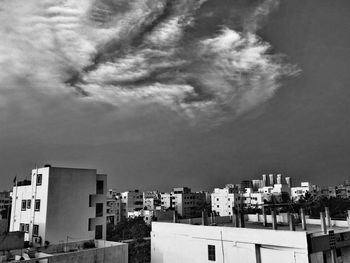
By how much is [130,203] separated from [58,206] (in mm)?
65181

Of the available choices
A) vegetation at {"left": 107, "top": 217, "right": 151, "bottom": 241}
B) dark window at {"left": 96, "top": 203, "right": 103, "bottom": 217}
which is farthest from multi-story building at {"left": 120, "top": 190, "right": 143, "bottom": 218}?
dark window at {"left": 96, "top": 203, "right": 103, "bottom": 217}

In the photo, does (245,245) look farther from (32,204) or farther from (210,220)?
(32,204)

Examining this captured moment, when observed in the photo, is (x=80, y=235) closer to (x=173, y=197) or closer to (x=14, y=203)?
(x=14, y=203)

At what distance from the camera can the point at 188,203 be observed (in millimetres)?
103625

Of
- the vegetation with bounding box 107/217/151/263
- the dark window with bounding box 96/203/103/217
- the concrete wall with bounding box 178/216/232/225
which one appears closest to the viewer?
the concrete wall with bounding box 178/216/232/225

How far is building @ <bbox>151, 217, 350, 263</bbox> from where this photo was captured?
56.3 feet

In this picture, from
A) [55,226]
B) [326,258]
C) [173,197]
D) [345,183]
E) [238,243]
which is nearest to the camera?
[326,258]

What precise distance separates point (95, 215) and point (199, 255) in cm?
1797

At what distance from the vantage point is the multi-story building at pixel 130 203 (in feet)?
312

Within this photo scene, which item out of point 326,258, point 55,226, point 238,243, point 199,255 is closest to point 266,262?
point 238,243

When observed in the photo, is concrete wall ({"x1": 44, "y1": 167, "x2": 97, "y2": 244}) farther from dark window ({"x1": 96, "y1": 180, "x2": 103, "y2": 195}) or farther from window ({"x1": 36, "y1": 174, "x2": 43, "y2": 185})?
dark window ({"x1": 96, "y1": 180, "x2": 103, "y2": 195})

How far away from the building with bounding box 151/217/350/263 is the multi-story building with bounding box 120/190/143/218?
72.1 metres

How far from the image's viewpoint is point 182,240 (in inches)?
912

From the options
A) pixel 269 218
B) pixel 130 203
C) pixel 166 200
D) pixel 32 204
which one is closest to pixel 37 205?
pixel 32 204
